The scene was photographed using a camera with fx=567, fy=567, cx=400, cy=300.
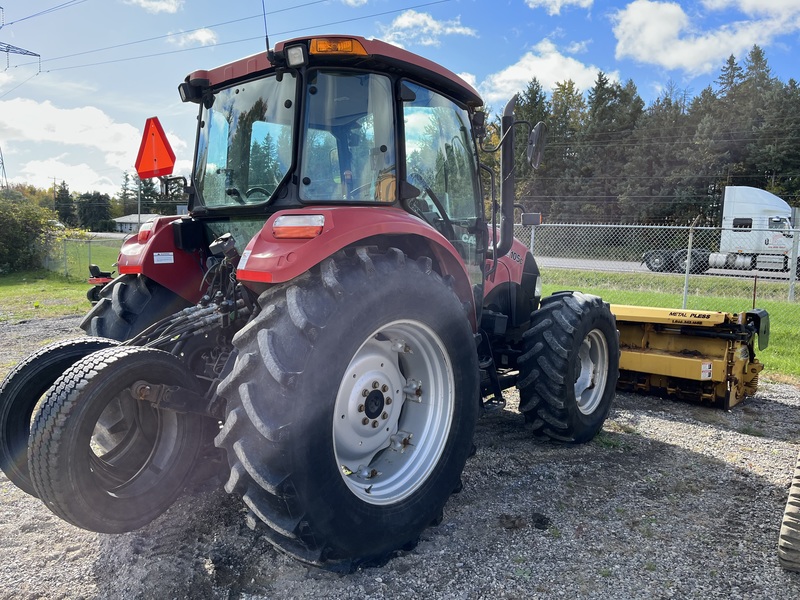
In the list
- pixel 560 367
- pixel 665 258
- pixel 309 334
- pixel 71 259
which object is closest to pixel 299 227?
pixel 309 334

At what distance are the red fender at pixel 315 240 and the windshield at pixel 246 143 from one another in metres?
0.56

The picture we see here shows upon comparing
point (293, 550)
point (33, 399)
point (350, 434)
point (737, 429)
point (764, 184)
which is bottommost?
point (737, 429)

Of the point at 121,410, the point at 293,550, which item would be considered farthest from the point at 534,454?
the point at 121,410

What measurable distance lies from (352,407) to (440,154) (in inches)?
68.9

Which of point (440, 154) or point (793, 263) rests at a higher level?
point (440, 154)

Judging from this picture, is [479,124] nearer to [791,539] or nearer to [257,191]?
[257,191]

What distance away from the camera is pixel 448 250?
9.68 ft

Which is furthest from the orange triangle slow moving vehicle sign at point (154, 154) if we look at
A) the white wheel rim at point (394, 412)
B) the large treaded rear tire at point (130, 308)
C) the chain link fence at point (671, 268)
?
the chain link fence at point (671, 268)

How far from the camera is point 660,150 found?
→ 35.1 m

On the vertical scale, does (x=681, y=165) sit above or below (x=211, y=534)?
above

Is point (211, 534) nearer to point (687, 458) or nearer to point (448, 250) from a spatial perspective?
point (448, 250)

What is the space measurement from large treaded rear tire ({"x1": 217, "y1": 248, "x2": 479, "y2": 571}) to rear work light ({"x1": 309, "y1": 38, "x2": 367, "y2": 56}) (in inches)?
38.5

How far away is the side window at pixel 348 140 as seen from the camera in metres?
2.82

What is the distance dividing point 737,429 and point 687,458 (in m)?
0.97
